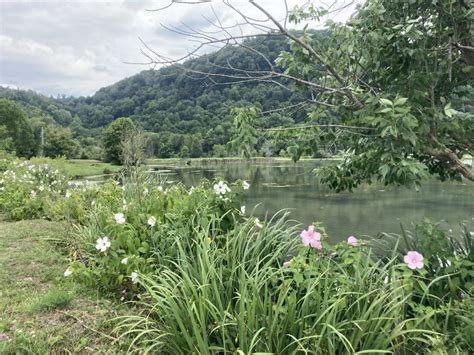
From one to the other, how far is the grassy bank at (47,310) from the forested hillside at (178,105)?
1.62 m

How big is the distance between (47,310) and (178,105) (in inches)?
485

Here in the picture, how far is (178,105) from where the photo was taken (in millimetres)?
14266

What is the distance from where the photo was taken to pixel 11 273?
3.37 m

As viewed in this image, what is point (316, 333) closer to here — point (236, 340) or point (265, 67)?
point (236, 340)

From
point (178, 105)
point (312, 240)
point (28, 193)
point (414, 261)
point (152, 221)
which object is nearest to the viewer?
point (414, 261)

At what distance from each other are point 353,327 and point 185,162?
55542 mm

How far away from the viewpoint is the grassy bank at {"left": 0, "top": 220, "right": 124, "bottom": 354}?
6.86 ft

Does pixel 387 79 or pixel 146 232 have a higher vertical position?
pixel 387 79

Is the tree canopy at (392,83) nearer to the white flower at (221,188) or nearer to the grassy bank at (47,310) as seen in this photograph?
the white flower at (221,188)

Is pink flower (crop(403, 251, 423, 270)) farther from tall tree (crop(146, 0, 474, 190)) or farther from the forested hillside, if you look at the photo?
the forested hillside

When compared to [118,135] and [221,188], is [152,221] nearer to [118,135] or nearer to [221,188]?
[221,188]

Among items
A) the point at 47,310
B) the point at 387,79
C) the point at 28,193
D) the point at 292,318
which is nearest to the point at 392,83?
the point at 387,79

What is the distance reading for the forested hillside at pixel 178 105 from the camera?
2641 mm

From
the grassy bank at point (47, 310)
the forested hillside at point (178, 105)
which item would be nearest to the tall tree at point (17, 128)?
the forested hillside at point (178, 105)
